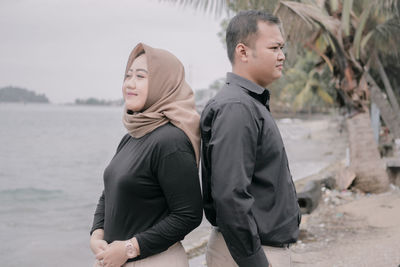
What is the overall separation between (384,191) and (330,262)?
387cm

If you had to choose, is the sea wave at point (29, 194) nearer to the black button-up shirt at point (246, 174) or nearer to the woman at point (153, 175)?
the woman at point (153, 175)

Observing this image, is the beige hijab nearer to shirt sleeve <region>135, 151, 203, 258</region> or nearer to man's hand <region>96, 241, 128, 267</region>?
shirt sleeve <region>135, 151, 203, 258</region>

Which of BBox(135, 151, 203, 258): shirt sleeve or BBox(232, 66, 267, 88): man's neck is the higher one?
BBox(232, 66, 267, 88): man's neck

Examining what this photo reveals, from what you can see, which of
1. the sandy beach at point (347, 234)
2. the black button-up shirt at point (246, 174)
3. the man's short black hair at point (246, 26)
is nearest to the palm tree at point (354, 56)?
the sandy beach at point (347, 234)

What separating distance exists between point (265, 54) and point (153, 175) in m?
0.71

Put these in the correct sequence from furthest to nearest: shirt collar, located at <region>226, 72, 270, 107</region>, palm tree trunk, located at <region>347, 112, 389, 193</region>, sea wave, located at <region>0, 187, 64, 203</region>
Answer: sea wave, located at <region>0, 187, 64, 203</region>
palm tree trunk, located at <region>347, 112, 389, 193</region>
shirt collar, located at <region>226, 72, 270, 107</region>

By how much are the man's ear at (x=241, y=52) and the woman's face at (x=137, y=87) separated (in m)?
0.41

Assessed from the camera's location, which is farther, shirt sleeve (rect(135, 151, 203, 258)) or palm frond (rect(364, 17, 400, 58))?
palm frond (rect(364, 17, 400, 58))

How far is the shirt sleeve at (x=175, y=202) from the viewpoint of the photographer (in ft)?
5.91

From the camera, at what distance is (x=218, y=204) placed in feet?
5.65

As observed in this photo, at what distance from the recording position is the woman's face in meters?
1.94

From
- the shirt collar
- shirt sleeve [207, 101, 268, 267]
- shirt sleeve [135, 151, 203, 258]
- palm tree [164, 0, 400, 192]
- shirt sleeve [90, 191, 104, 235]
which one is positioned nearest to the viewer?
shirt sleeve [207, 101, 268, 267]

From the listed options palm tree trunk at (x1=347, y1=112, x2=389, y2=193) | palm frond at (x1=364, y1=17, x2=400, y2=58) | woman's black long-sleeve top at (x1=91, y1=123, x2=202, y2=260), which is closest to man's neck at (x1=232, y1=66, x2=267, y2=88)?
woman's black long-sleeve top at (x1=91, y1=123, x2=202, y2=260)

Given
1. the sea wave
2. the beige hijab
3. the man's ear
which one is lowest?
the sea wave
